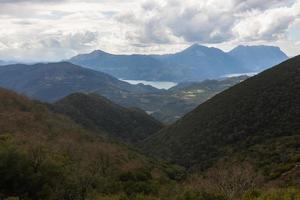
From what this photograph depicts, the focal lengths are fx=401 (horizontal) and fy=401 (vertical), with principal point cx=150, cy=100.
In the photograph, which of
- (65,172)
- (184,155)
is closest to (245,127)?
(184,155)

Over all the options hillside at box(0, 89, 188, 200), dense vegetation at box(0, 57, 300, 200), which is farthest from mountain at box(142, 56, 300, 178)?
hillside at box(0, 89, 188, 200)

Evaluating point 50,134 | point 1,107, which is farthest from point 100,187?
point 1,107

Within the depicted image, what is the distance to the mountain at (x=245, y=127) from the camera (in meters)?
116

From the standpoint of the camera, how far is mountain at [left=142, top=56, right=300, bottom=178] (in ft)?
382

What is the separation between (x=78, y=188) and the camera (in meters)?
71.8

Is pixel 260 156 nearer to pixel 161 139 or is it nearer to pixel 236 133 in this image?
pixel 236 133

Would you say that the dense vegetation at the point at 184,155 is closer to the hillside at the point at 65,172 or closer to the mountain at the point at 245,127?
the hillside at the point at 65,172

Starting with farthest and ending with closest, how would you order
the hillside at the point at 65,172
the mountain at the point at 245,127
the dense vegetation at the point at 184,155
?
the mountain at the point at 245,127, the dense vegetation at the point at 184,155, the hillside at the point at 65,172

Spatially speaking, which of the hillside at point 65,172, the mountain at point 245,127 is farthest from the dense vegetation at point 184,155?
the mountain at point 245,127

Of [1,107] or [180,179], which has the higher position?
[1,107]

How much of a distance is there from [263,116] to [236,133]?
11417 millimetres

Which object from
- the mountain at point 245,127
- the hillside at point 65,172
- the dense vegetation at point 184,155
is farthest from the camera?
the mountain at point 245,127

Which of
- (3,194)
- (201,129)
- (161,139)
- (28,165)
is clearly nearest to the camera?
(3,194)

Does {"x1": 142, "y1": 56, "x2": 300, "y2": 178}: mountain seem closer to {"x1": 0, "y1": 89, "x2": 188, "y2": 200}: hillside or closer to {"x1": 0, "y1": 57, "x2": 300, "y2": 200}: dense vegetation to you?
{"x1": 0, "y1": 57, "x2": 300, "y2": 200}: dense vegetation
